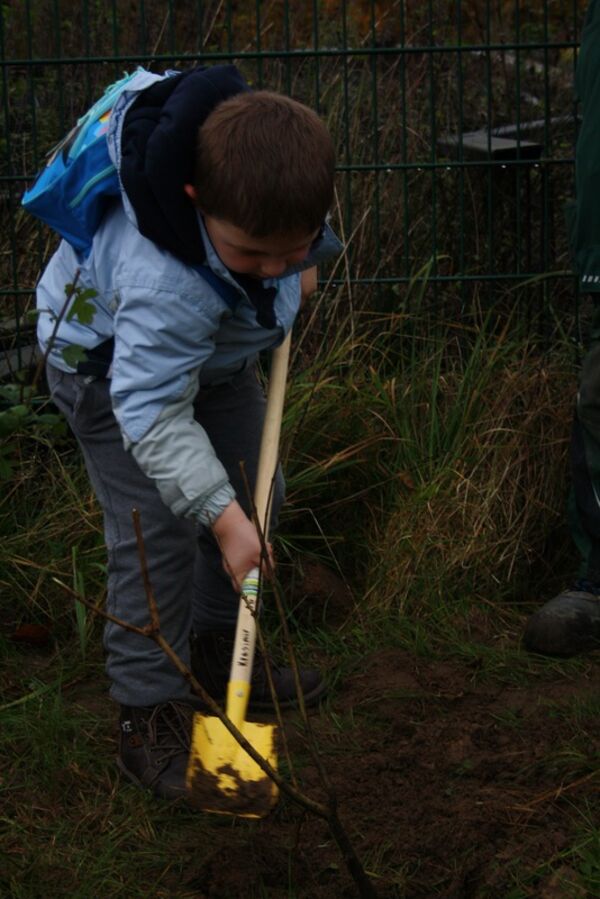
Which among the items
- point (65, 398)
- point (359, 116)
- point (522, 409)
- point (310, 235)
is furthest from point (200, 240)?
point (359, 116)

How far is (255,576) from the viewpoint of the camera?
94.8 inches

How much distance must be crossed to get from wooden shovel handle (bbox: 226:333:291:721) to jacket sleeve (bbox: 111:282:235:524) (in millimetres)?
133

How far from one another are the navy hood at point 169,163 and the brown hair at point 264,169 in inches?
1.7

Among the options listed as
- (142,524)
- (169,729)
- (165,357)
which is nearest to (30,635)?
(169,729)

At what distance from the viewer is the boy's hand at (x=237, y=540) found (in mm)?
2371

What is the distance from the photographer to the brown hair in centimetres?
227

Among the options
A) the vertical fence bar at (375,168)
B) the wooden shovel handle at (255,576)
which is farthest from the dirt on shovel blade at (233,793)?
the vertical fence bar at (375,168)

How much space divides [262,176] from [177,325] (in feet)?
A: 1.04

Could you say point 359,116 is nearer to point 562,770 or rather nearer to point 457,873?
point 562,770

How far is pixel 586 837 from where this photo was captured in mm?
2443

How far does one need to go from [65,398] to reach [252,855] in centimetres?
104

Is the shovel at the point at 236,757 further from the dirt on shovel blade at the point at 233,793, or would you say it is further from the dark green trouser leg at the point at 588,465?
the dark green trouser leg at the point at 588,465

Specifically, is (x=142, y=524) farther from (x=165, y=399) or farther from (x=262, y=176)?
(x=262, y=176)

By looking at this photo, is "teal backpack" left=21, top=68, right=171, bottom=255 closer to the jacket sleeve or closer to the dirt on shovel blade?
the jacket sleeve
